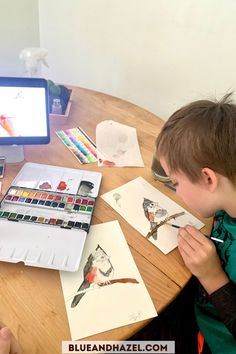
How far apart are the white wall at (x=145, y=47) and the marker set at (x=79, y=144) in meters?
0.69

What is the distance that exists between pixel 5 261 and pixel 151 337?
725 millimetres

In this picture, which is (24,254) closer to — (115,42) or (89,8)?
(115,42)

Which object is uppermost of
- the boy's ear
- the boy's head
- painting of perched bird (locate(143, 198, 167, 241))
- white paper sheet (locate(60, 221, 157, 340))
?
the boy's head

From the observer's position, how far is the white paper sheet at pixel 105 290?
562 mm

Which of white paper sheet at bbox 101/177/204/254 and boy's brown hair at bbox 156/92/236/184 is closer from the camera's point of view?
boy's brown hair at bbox 156/92/236/184

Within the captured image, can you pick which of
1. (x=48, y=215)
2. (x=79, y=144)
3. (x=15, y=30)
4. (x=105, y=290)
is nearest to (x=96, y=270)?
(x=105, y=290)

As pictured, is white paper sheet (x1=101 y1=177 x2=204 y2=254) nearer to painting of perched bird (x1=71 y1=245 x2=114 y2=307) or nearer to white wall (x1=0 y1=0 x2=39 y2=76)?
painting of perched bird (x1=71 y1=245 x2=114 y2=307)

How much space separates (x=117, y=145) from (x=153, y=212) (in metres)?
0.33

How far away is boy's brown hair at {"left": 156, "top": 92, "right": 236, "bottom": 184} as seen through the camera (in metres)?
0.62

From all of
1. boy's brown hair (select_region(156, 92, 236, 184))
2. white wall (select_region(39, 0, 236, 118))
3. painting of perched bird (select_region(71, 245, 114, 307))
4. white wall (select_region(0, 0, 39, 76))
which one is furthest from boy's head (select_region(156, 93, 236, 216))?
white wall (select_region(0, 0, 39, 76))

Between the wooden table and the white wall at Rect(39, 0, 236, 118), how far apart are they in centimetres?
66

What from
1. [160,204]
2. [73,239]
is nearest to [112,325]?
[73,239]

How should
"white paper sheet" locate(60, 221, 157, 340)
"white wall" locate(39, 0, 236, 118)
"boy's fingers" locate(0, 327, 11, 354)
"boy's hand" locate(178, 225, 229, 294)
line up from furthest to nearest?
"white wall" locate(39, 0, 236, 118) < "boy's hand" locate(178, 225, 229, 294) < "white paper sheet" locate(60, 221, 157, 340) < "boy's fingers" locate(0, 327, 11, 354)

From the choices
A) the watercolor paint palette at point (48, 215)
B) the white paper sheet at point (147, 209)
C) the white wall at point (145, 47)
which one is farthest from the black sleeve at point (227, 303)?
the white wall at point (145, 47)
